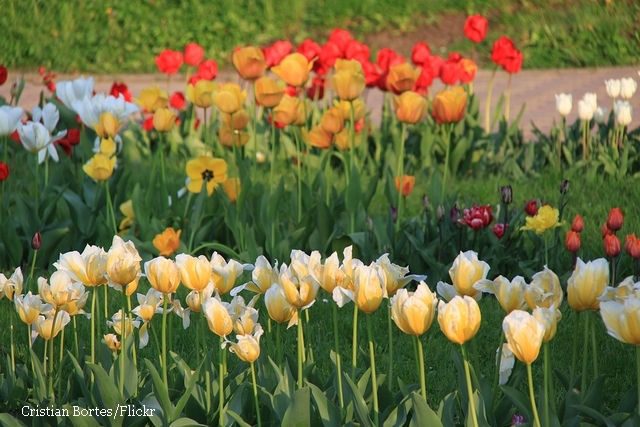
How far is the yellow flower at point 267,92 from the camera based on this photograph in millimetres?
3385

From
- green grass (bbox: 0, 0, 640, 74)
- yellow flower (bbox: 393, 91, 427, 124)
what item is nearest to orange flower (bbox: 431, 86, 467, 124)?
yellow flower (bbox: 393, 91, 427, 124)

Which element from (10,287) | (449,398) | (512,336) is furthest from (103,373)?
(512,336)

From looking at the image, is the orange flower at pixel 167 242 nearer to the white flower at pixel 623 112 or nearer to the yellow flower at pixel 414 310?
the yellow flower at pixel 414 310

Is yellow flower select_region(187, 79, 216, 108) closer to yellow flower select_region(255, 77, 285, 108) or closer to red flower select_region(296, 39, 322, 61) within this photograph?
yellow flower select_region(255, 77, 285, 108)

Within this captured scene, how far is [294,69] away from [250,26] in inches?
292

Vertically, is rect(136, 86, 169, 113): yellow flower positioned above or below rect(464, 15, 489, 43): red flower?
below

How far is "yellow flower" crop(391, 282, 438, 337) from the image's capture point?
1661 mm

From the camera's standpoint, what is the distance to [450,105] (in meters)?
3.33

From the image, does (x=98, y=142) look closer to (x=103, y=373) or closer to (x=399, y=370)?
(x=399, y=370)

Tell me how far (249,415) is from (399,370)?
772 mm

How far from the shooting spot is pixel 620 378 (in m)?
2.68

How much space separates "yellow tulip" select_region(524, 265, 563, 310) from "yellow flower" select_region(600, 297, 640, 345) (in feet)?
0.56

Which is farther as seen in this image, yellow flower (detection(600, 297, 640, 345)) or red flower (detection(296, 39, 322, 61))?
red flower (detection(296, 39, 322, 61))

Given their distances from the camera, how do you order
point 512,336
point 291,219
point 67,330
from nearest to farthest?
point 512,336 < point 67,330 < point 291,219
